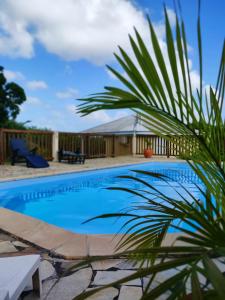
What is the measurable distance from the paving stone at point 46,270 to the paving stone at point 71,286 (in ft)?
0.51

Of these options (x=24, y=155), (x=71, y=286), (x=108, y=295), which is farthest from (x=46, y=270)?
(x=24, y=155)

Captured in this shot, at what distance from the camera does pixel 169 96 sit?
106 cm

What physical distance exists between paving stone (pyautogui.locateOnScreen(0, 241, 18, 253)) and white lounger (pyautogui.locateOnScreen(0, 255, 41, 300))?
87 cm

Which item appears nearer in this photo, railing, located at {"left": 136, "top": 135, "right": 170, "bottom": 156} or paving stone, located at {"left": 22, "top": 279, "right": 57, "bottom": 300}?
paving stone, located at {"left": 22, "top": 279, "right": 57, "bottom": 300}

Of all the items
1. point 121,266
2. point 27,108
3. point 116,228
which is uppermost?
point 27,108

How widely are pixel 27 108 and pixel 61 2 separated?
1136cm

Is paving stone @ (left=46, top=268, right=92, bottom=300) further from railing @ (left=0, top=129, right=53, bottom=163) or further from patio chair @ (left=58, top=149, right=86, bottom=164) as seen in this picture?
patio chair @ (left=58, top=149, right=86, bottom=164)

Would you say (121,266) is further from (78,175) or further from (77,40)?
(77,40)

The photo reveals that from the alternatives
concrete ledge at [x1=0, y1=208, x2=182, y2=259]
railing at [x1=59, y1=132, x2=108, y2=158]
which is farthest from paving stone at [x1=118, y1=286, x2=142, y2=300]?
railing at [x1=59, y1=132, x2=108, y2=158]

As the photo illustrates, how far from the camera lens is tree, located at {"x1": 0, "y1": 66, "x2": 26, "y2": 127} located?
57.9 feet

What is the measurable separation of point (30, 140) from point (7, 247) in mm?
8864

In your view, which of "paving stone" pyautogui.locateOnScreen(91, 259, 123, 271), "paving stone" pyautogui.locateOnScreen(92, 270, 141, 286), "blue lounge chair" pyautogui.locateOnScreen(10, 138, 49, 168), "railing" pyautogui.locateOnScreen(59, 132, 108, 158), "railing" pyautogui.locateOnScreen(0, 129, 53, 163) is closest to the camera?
"paving stone" pyautogui.locateOnScreen(92, 270, 141, 286)

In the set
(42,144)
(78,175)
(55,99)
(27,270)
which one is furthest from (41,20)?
(27,270)

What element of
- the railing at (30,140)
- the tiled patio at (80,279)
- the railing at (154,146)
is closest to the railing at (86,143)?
the railing at (30,140)
